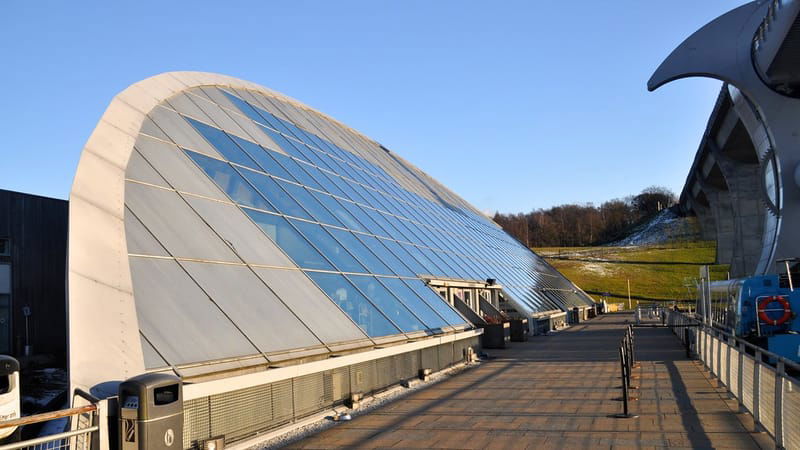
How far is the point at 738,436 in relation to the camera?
1061cm

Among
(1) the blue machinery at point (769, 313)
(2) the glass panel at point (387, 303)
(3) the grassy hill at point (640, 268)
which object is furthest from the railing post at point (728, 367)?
(3) the grassy hill at point (640, 268)

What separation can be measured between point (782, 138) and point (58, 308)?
3311 centimetres

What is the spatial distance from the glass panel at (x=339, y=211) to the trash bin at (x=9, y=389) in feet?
39.2

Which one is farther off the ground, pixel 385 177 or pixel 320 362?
pixel 385 177

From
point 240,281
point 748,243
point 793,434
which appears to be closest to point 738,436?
point 793,434

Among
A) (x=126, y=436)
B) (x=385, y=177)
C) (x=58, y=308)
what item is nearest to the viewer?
(x=126, y=436)

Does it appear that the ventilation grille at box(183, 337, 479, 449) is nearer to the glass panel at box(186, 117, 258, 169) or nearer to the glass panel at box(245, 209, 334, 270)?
the glass panel at box(245, 209, 334, 270)

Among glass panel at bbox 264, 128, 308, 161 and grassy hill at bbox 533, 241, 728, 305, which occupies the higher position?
glass panel at bbox 264, 128, 308, 161

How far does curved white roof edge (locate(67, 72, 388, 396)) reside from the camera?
8.87 metres

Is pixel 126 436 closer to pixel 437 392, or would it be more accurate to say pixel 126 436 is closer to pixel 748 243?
pixel 437 392

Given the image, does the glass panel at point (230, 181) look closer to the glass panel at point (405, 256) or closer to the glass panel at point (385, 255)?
the glass panel at point (385, 255)

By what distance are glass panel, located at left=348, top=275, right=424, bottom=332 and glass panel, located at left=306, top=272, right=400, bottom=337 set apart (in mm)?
388

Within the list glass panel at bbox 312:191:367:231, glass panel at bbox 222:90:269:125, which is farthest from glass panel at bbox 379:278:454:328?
glass panel at bbox 222:90:269:125

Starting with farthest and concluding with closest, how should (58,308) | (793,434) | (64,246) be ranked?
(64,246) < (58,308) < (793,434)
